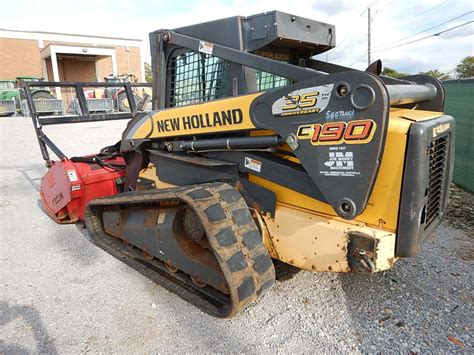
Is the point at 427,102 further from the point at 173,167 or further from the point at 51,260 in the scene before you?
the point at 51,260

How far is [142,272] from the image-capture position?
10.1ft

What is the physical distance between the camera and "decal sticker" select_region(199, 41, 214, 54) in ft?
9.18

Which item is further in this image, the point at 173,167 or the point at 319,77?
the point at 173,167

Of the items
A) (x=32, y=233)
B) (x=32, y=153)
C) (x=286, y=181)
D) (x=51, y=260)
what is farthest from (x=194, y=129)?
(x=32, y=153)

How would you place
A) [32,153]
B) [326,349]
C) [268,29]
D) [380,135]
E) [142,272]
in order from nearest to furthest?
[380,135], [326,349], [268,29], [142,272], [32,153]

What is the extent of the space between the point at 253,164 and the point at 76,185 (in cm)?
244

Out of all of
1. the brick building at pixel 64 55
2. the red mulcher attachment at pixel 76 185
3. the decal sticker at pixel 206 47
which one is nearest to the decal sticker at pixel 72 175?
the red mulcher attachment at pixel 76 185

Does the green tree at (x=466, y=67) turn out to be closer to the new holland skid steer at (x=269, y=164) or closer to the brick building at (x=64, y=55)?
the brick building at (x=64, y=55)

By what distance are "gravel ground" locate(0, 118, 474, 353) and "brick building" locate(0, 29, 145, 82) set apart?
30057mm

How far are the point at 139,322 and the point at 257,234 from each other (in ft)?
3.40

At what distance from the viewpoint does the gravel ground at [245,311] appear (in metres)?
2.33

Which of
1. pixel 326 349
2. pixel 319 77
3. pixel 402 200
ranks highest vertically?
pixel 319 77

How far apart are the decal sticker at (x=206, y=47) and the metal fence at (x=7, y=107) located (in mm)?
23713

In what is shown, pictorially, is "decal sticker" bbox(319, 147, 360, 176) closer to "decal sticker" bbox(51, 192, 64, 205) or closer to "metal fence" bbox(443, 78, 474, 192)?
"decal sticker" bbox(51, 192, 64, 205)
